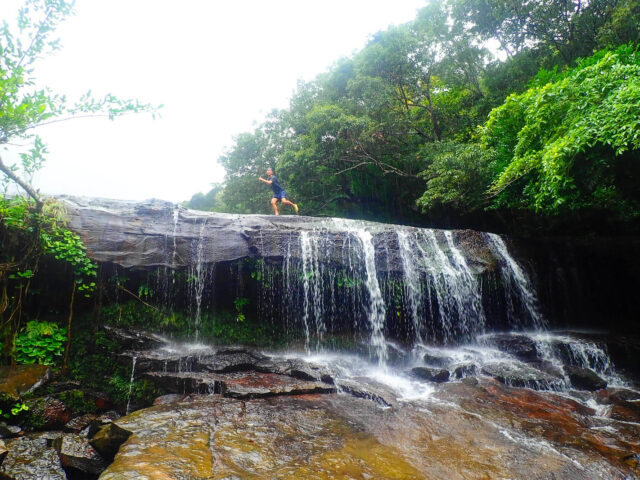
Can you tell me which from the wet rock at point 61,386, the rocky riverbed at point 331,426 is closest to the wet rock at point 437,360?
the rocky riverbed at point 331,426

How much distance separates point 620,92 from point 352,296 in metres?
7.10

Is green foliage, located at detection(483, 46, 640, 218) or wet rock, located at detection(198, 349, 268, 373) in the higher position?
green foliage, located at detection(483, 46, 640, 218)

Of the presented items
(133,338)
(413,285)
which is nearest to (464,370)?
(413,285)

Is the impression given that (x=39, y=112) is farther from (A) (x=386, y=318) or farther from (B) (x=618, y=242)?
(B) (x=618, y=242)

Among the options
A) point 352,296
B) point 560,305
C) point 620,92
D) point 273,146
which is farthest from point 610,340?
point 273,146

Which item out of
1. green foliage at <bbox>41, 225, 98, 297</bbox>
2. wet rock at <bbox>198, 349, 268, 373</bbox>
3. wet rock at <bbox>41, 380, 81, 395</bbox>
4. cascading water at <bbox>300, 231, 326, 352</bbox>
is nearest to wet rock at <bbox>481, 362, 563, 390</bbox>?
cascading water at <bbox>300, 231, 326, 352</bbox>

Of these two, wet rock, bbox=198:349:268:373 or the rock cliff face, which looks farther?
the rock cliff face

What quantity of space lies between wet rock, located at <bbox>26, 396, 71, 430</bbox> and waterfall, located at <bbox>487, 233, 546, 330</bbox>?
36.0ft

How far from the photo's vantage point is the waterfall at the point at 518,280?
10.1m

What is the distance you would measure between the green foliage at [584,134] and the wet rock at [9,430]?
10.8 metres

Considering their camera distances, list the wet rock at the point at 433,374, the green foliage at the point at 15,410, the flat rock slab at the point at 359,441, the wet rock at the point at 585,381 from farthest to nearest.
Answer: the wet rock at the point at 433,374 → the wet rock at the point at 585,381 → the green foliage at the point at 15,410 → the flat rock slab at the point at 359,441

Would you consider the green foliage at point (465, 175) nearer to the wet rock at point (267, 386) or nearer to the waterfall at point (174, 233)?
the wet rock at point (267, 386)

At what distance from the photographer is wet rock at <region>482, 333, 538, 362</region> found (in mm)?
7836

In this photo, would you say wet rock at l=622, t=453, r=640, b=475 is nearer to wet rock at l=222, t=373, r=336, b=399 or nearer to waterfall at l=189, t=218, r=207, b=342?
wet rock at l=222, t=373, r=336, b=399
